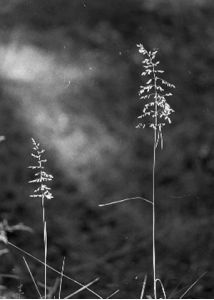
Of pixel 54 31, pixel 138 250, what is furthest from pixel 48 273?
pixel 54 31

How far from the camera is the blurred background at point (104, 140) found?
1.76 metres

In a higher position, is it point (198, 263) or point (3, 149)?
point (3, 149)

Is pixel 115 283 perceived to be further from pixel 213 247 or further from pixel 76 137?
pixel 76 137

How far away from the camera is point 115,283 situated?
1.80 m

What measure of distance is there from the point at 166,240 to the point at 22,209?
1.40 feet

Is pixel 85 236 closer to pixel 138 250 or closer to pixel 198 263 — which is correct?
pixel 138 250

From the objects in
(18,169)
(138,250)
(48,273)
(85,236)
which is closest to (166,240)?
(138,250)

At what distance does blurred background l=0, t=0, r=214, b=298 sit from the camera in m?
1.76

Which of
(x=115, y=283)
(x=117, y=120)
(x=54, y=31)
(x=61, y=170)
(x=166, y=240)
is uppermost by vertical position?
(x=54, y=31)

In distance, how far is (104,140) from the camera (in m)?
1.77

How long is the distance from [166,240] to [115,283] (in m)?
0.19

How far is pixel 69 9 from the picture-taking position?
181 centimetres

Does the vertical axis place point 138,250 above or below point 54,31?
below

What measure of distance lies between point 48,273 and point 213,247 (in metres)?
0.49
